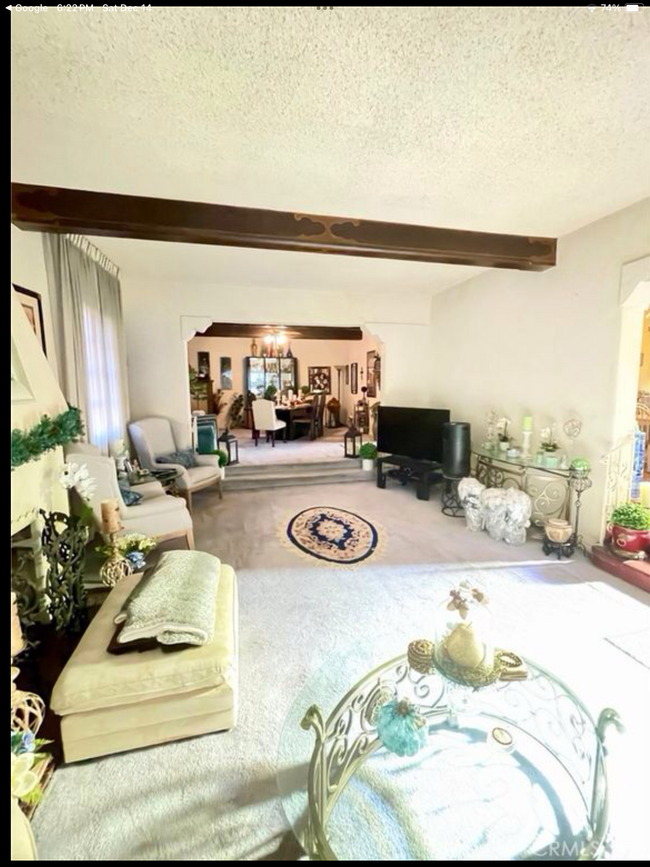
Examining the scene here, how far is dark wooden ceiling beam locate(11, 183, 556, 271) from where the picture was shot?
248 cm

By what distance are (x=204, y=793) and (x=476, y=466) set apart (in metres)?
4.19

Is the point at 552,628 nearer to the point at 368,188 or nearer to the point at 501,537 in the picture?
the point at 501,537

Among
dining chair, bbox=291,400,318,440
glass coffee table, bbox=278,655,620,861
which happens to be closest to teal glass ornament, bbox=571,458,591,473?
glass coffee table, bbox=278,655,620,861

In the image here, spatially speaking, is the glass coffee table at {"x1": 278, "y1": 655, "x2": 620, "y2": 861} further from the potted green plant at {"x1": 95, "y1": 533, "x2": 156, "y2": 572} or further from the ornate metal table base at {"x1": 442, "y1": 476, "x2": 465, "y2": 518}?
the ornate metal table base at {"x1": 442, "y1": 476, "x2": 465, "y2": 518}

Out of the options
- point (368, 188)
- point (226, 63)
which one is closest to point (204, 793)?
point (226, 63)

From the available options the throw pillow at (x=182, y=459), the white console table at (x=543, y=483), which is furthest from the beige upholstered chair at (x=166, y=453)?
the white console table at (x=543, y=483)

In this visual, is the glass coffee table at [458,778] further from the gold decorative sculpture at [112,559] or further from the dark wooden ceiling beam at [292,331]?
the dark wooden ceiling beam at [292,331]

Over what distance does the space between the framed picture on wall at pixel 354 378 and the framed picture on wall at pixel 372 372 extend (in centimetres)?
70

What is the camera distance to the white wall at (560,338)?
116 inches

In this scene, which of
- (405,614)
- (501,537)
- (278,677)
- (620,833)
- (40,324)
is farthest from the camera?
(501,537)

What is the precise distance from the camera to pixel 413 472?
16.7ft

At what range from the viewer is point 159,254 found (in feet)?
12.5

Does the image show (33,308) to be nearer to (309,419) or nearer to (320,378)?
(309,419)

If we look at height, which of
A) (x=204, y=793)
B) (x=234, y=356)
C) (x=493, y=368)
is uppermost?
(x=234, y=356)
